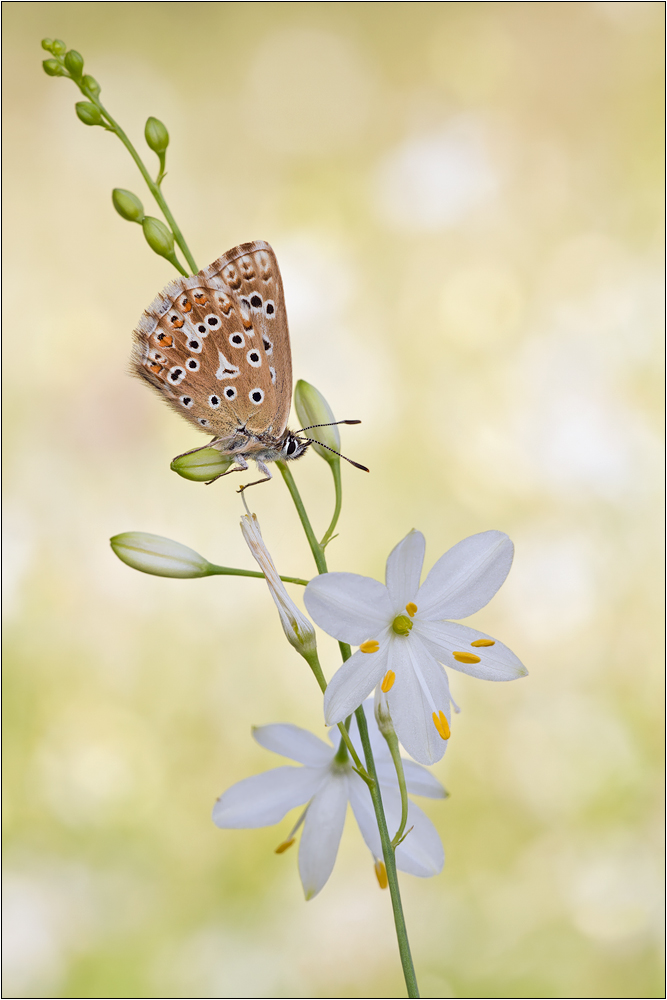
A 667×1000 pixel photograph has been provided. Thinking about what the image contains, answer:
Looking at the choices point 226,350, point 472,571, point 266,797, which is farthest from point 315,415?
point 266,797

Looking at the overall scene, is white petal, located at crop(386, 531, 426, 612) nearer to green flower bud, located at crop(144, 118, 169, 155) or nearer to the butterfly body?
the butterfly body

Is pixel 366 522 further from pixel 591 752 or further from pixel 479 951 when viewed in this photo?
pixel 479 951

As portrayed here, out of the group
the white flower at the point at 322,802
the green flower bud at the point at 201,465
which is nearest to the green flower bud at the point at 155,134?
the green flower bud at the point at 201,465

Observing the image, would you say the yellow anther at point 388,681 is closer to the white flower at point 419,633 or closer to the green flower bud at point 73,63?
the white flower at point 419,633

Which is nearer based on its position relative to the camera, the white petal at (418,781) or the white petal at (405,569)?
the white petal at (405,569)

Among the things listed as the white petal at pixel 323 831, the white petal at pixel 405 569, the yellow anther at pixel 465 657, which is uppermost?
the white petal at pixel 405 569

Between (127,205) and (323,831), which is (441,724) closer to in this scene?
(323,831)

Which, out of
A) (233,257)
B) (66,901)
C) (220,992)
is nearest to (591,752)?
(220,992)
